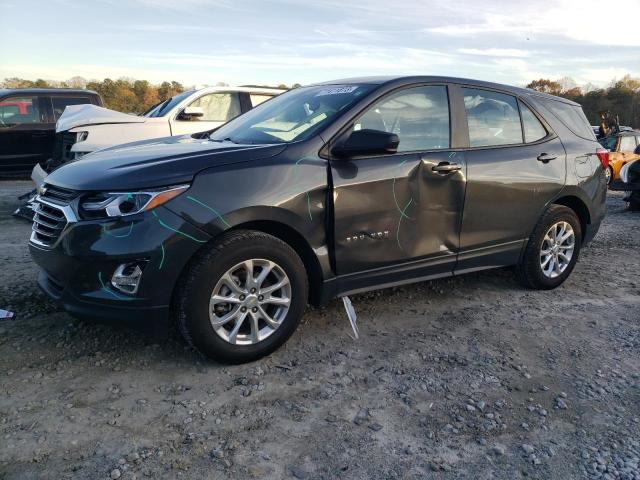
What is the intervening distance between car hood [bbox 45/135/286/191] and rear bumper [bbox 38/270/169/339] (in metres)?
0.63

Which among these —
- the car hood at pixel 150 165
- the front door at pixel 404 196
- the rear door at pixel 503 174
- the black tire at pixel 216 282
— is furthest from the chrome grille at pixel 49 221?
the rear door at pixel 503 174

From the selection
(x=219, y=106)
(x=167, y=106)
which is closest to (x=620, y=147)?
(x=219, y=106)

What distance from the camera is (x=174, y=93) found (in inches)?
1300

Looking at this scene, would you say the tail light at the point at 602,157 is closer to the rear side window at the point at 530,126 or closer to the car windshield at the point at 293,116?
the rear side window at the point at 530,126

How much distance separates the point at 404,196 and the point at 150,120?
543 cm

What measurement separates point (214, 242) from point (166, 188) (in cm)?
40

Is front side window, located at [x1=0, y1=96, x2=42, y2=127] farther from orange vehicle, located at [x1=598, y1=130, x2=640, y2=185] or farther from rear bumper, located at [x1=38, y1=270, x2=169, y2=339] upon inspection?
orange vehicle, located at [x1=598, y1=130, x2=640, y2=185]

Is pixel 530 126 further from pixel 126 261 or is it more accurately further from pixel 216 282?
pixel 126 261

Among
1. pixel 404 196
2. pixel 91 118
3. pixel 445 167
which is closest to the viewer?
pixel 404 196

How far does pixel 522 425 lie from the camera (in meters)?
2.64

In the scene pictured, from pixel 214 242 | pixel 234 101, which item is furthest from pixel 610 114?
pixel 214 242

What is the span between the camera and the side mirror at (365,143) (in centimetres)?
327

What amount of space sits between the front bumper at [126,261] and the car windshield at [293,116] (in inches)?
40.8

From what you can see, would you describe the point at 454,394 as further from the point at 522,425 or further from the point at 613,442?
the point at 613,442
